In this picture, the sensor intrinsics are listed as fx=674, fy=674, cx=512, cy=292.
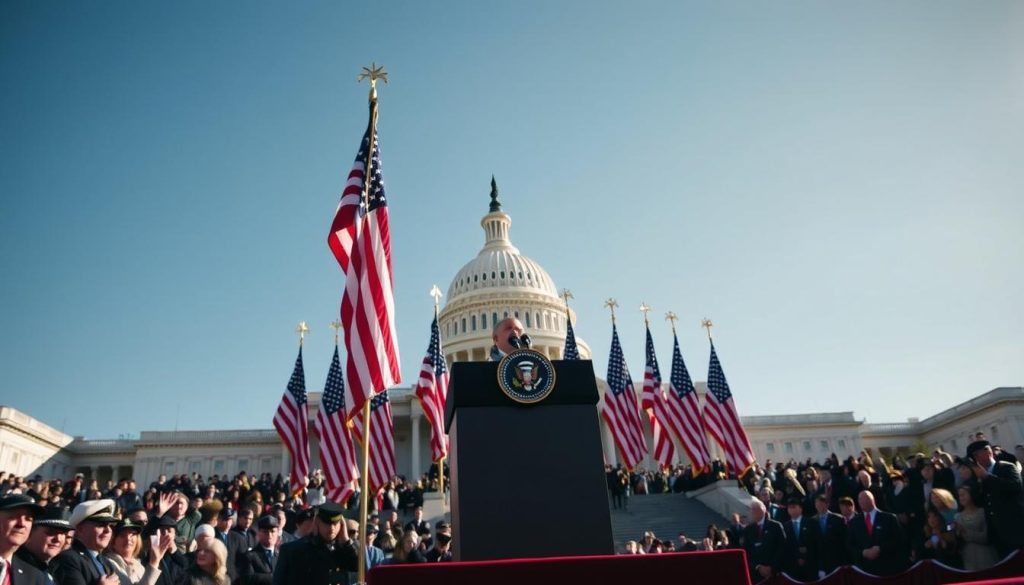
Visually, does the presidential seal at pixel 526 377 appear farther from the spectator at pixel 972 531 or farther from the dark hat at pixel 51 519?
the spectator at pixel 972 531

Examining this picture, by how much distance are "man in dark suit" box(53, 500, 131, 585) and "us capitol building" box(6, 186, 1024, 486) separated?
196ft

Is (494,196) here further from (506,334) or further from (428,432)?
(506,334)

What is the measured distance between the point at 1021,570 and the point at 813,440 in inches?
3093

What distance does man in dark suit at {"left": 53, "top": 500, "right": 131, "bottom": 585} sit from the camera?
5.53 metres

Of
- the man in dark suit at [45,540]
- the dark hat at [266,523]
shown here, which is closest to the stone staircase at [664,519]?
the dark hat at [266,523]

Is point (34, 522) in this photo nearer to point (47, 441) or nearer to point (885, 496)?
point (885, 496)

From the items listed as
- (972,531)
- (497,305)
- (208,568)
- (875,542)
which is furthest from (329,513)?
(497,305)

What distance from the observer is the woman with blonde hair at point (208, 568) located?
626 cm

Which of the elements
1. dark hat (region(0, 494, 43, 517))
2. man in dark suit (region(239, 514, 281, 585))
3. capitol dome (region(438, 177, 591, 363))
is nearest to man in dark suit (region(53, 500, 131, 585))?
dark hat (region(0, 494, 43, 517))

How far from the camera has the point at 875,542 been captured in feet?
33.5

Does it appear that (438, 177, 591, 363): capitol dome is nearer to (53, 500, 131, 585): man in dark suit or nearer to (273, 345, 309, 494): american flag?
(273, 345, 309, 494): american flag

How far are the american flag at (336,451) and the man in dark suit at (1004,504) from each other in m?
13.9

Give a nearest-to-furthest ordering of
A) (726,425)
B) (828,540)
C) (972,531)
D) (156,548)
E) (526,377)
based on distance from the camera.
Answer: (526,377) → (156,548) → (972,531) → (828,540) → (726,425)

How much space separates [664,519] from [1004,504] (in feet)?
56.7
